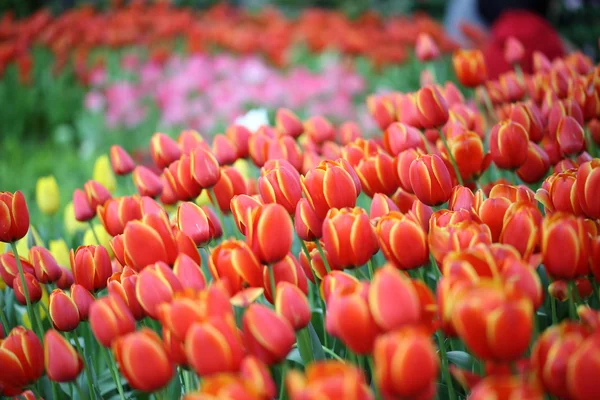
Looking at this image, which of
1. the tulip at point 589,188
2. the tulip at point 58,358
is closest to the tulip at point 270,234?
the tulip at point 58,358

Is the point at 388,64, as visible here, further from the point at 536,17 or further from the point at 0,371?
the point at 0,371

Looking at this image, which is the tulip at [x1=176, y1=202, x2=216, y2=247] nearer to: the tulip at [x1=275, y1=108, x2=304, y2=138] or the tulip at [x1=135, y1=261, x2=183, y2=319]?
the tulip at [x1=135, y1=261, x2=183, y2=319]

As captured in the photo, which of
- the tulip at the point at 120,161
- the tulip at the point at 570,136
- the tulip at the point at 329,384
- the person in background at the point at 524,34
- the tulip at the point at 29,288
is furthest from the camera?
the person in background at the point at 524,34

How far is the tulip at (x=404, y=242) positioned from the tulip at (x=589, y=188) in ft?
0.74

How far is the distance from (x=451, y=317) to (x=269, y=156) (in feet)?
2.51

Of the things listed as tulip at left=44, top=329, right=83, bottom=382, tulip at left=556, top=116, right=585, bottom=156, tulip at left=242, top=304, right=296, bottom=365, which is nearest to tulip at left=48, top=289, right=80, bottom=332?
tulip at left=44, top=329, right=83, bottom=382

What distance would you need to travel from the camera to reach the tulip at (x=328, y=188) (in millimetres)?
914

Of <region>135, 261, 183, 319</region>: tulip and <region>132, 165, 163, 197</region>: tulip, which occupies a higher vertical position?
<region>135, 261, 183, 319</region>: tulip

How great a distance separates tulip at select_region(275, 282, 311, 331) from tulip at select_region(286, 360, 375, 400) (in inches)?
7.7

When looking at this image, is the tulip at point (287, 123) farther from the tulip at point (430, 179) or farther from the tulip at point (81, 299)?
the tulip at point (81, 299)

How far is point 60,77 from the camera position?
4.64 metres

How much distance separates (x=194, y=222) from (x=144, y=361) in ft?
1.21

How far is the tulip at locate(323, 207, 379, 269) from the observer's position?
816 millimetres

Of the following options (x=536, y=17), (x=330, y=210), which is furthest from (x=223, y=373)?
(x=536, y=17)
